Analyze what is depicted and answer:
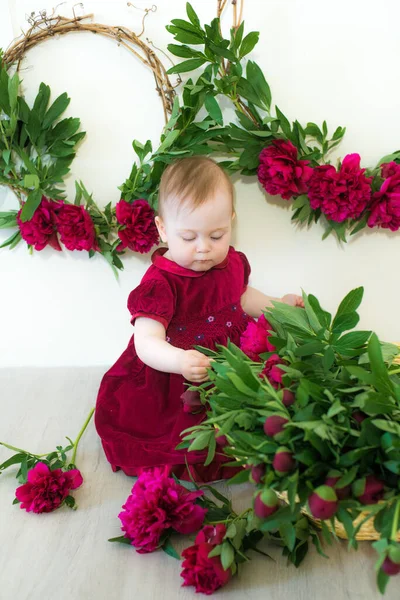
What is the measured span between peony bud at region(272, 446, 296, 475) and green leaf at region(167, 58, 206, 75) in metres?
0.88

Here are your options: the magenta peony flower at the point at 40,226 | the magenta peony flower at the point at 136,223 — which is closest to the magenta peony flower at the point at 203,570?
the magenta peony flower at the point at 136,223

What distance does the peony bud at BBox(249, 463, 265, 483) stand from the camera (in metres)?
0.83

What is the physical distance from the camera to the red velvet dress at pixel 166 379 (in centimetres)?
124

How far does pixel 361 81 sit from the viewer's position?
1.42 meters

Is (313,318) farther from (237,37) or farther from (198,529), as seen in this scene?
(237,37)

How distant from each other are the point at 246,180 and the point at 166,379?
21.2 inches

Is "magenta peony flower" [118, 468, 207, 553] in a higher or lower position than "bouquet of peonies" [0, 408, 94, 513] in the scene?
higher

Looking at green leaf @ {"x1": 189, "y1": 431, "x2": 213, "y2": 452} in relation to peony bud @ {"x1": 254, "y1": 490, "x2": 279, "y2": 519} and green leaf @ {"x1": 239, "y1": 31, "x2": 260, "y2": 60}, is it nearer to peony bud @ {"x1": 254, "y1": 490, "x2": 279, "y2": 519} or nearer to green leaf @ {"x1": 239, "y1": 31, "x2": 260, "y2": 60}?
peony bud @ {"x1": 254, "y1": 490, "x2": 279, "y2": 519}

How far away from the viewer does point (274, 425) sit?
0.83m

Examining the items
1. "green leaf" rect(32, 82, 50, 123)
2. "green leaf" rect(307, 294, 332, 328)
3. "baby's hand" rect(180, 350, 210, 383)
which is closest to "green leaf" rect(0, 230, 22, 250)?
"green leaf" rect(32, 82, 50, 123)

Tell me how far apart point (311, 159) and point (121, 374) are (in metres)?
0.67

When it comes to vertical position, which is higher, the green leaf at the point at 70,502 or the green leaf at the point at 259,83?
the green leaf at the point at 259,83

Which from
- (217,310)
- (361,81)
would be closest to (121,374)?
(217,310)

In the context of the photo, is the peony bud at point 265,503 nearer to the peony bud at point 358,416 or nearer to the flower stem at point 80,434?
the peony bud at point 358,416
